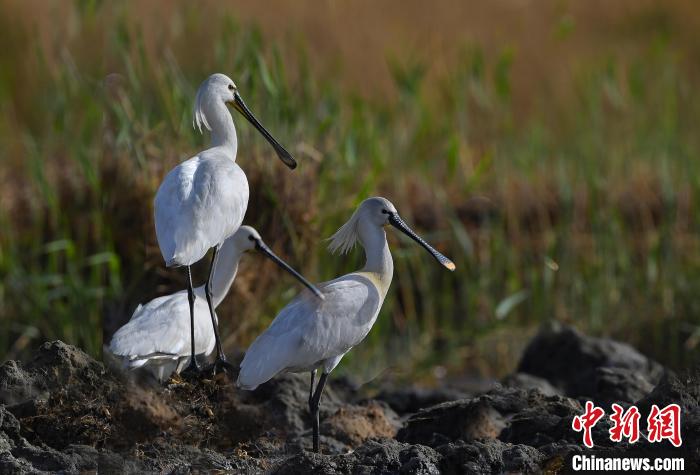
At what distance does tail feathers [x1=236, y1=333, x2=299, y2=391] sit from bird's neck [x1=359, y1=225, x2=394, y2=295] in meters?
0.77

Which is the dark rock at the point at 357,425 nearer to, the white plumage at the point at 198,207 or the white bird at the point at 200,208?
the white bird at the point at 200,208

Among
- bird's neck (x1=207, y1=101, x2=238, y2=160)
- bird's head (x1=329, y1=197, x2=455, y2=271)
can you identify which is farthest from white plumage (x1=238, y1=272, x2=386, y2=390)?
bird's neck (x1=207, y1=101, x2=238, y2=160)

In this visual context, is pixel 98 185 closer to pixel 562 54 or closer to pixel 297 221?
pixel 297 221

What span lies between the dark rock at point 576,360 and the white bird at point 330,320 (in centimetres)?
245

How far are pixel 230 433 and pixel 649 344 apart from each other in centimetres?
496

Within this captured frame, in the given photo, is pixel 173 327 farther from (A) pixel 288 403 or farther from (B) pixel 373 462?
(B) pixel 373 462

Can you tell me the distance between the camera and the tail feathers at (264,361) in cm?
633

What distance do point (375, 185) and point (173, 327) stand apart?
452cm

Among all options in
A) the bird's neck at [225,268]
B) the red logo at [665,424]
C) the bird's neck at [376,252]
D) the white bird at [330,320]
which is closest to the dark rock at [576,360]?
the red logo at [665,424]

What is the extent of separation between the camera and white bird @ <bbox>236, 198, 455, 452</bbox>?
21.0 ft

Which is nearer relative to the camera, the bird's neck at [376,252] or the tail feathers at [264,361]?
the tail feathers at [264,361]

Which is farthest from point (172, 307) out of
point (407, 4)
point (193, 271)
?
point (407, 4)

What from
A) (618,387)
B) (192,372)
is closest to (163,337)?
(192,372)

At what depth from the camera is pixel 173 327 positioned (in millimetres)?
7004
